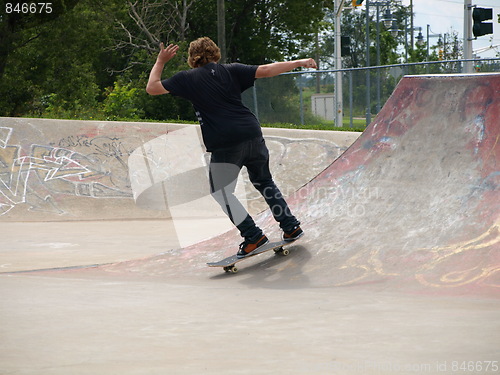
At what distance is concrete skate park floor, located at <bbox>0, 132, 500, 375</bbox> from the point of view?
10.9 ft

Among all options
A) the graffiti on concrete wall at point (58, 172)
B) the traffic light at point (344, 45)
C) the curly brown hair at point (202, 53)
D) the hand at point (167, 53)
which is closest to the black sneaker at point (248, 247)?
the curly brown hair at point (202, 53)

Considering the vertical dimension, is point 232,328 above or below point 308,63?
below

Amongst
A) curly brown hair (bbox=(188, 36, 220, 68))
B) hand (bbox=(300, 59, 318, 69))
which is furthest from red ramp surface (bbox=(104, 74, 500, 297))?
curly brown hair (bbox=(188, 36, 220, 68))

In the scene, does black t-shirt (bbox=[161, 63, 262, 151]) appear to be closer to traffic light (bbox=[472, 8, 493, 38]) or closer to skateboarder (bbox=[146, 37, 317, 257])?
skateboarder (bbox=[146, 37, 317, 257])

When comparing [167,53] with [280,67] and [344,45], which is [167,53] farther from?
[344,45]

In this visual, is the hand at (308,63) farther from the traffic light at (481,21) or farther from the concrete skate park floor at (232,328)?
the traffic light at (481,21)

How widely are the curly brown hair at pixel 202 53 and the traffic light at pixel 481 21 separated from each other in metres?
10.0

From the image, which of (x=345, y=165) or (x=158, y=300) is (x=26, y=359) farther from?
(x=345, y=165)

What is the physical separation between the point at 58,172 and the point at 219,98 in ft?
24.7

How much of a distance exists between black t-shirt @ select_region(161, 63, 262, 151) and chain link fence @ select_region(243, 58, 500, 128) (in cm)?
1009

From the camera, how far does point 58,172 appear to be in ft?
41.8

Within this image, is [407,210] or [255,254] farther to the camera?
[255,254]

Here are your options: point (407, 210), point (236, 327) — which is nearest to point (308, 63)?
point (407, 210)

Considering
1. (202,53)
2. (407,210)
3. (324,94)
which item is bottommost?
(407,210)
